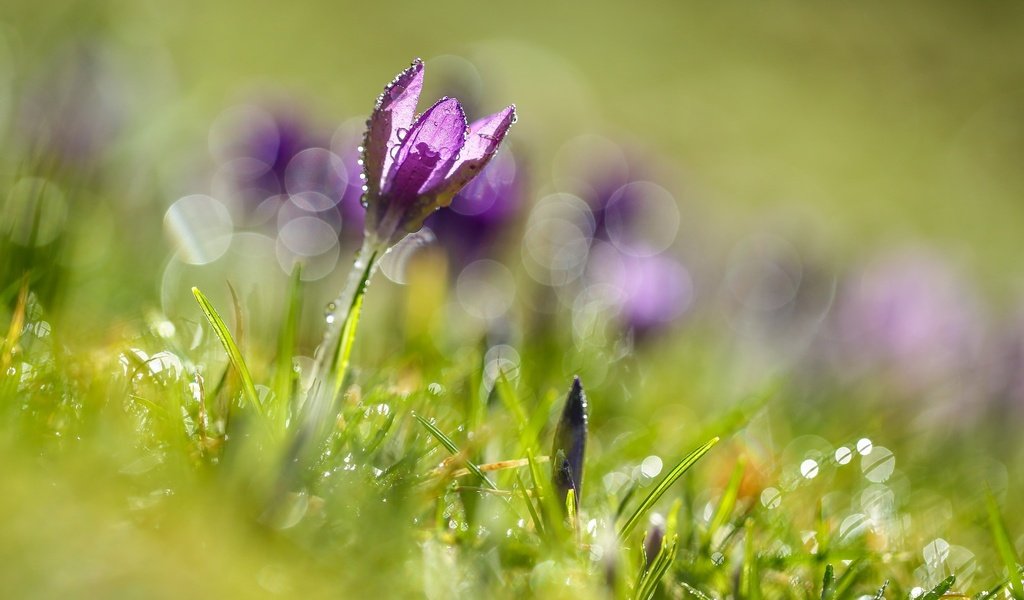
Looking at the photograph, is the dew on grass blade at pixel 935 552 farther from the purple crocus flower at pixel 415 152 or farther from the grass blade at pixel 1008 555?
the purple crocus flower at pixel 415 152

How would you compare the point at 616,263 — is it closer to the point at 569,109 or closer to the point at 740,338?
the point at 740,338

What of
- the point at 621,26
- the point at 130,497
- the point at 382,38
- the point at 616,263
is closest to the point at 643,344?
the point at 616,263

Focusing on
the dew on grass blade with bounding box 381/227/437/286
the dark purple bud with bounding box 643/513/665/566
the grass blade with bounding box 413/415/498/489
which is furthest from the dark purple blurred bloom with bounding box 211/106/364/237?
the dark purple bud with bounding box 643/513/665/566

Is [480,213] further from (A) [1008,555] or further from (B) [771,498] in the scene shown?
(A) [1008,555]

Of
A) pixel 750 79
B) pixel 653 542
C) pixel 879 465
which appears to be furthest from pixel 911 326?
pixel 750 79

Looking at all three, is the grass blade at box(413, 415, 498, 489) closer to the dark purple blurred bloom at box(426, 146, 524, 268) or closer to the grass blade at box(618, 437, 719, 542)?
the grass blade at box(618, 437, 719, 542)

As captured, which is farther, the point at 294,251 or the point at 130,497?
the point at 294,251
